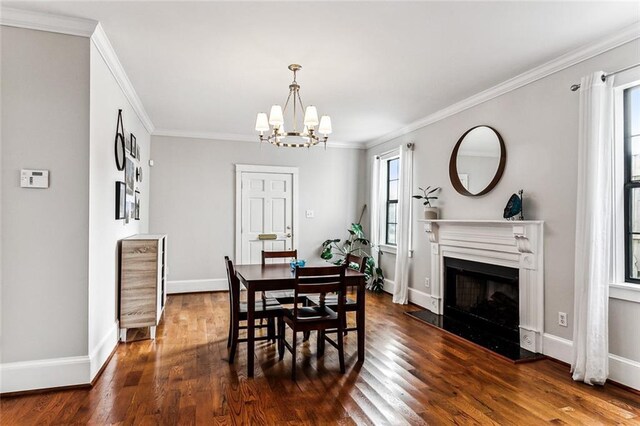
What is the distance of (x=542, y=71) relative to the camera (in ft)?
11.3

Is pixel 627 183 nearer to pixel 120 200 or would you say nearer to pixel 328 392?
pixel 328 392

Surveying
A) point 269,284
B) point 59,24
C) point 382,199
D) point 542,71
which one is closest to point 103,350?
point 269,284

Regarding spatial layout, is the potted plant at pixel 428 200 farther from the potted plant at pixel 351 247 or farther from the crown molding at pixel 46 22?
the crown molding at pixel 46 22

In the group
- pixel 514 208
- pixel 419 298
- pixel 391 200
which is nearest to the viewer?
pixel 514 208

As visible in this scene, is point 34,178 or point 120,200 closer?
point 34,178

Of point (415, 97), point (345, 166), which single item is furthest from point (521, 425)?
point (345, 166)

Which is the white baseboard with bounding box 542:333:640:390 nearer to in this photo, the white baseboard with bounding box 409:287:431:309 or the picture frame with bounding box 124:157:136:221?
the white baseboard with bounding box 409:287:431:309

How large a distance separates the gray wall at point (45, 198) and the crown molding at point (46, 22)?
0.04 metres

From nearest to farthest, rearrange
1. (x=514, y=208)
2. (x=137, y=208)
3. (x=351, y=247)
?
(x=514, y=208)
(x=137, y=208)
(x=351, y=247)

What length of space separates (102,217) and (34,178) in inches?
22.7

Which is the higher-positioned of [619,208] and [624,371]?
[619,208]

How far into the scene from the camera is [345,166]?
23.0ft

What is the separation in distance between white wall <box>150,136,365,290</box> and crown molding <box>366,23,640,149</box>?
229cm

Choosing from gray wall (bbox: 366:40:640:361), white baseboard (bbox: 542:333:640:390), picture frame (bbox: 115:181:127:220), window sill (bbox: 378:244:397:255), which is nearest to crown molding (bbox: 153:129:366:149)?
picture frame (bbox: 115:181:127:220)
